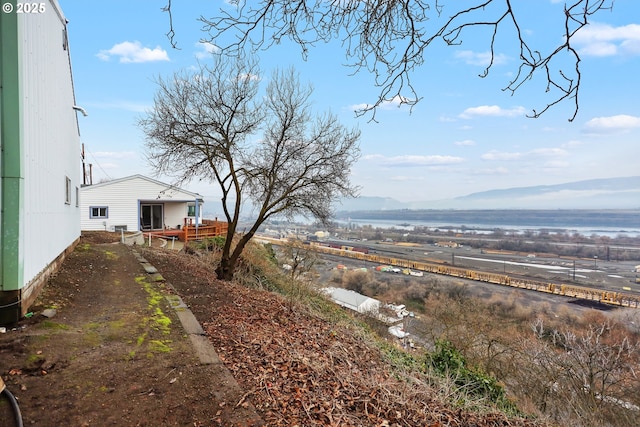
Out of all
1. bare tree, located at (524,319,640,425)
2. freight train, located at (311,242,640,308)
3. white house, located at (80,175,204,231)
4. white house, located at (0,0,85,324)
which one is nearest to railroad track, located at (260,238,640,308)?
freight train, located at (311,242,640,308)

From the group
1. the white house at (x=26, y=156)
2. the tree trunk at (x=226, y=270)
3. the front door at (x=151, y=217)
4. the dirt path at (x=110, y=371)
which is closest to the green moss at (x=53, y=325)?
the dirt path at (x=110, y=371)

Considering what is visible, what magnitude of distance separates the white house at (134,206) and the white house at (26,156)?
13484 mm

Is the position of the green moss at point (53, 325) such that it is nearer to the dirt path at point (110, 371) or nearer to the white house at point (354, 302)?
the dirt path at point (110, 371)

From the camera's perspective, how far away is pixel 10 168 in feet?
12.6

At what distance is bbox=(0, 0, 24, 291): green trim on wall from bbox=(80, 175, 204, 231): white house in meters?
15.5

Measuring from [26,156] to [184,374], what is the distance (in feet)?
11.2

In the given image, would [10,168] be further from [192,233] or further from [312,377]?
[192,233]

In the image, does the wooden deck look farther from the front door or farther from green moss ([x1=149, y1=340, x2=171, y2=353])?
green moss ([x1=149, y1=340, x2=171, y2=353])

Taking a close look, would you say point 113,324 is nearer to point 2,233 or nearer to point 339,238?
point 2,233

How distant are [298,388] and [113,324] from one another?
9.47ft

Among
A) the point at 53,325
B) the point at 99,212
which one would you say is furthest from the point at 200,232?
the point at 53,325

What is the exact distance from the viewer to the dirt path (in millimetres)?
2614

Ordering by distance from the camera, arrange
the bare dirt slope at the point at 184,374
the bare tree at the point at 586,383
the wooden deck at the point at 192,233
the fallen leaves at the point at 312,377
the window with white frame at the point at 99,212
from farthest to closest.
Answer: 1. the window with white frame at the point at 99,212
2. the wooden deck at the point at 192,233
3. the bare tree at the point at 586,383
4. the fallen leaves at the point at 312,377
5. the bare dirt slope at the point at 184,374

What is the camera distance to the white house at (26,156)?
3.84 m
